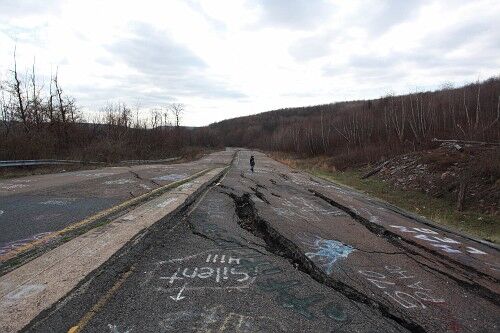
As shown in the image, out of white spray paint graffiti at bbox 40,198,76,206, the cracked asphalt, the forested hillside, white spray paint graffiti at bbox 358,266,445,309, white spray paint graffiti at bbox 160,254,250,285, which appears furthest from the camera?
the forested hillside

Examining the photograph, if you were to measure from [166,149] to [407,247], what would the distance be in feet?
151

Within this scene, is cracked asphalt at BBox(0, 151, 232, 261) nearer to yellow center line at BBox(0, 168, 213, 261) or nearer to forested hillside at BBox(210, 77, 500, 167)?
yellow center line at BBox(0, 168, 213, 261)

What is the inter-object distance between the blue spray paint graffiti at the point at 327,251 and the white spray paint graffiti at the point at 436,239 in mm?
2121

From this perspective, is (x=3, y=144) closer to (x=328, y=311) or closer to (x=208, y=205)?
(x=208, y=205)

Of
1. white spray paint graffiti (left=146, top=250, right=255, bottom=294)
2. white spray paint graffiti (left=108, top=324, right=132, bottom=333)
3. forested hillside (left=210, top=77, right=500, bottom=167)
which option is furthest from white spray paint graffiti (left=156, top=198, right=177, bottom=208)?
forested hillside (left=210, top=77, right=500, bottom=167)

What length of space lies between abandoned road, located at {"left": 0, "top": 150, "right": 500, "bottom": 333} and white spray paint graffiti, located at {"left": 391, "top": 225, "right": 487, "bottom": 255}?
6cm

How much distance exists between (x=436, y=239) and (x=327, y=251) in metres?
3.47

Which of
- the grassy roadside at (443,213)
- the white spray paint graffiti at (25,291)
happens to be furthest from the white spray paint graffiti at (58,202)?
the grassy roadside at (443,213)

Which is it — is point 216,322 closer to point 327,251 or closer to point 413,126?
point 327,251

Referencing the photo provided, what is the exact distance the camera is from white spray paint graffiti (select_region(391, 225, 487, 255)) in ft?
25.9

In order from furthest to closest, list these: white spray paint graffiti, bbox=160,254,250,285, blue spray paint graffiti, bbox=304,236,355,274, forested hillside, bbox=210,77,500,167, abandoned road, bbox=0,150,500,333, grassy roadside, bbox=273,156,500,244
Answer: forested hillside, bbox=210,77,500,167 < grassy roadside, bbox=273,156,500,244 < blue spray paint graffiti, bbox=304,236,355,274 < white spray paint graffiti, bbox=160,254,250,285 < abandoned road, bbox=0,150,500,333

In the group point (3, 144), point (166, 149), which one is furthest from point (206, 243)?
point (166, 149)

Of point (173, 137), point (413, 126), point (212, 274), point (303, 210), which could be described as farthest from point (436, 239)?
point (173, 137)

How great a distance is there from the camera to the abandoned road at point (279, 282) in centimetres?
386
